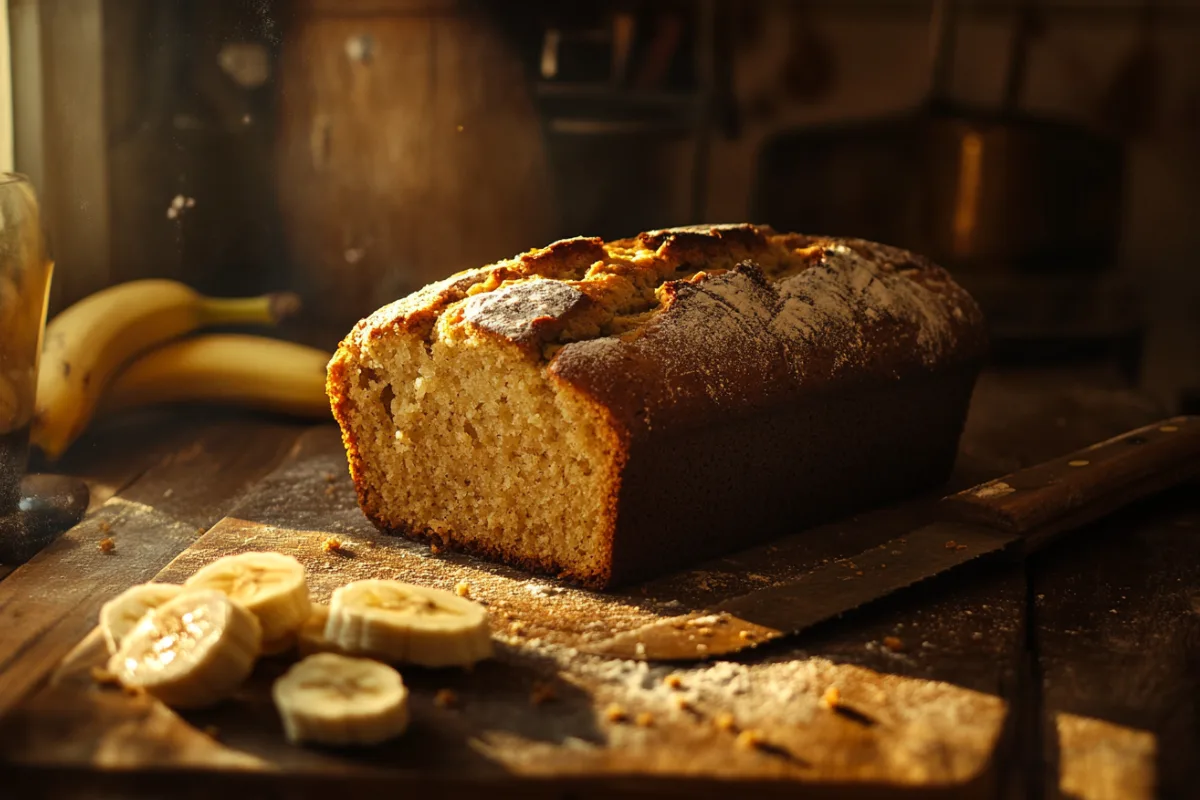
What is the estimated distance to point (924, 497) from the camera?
2.92 metres

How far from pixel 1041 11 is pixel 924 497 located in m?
3.13

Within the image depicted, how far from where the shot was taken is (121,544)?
260 centimetres

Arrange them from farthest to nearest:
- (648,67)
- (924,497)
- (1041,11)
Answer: (1041,11) → (648,67) → (924,497)

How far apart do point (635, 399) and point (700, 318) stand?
11.4 inches

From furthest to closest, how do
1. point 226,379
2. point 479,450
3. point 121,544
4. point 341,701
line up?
point 226,379 < point 121,544 < point 479,450 < point 341,701

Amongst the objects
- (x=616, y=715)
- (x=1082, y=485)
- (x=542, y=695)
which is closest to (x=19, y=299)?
(x=542, y=695)

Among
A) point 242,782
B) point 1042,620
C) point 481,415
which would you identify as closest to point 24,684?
point 242,782

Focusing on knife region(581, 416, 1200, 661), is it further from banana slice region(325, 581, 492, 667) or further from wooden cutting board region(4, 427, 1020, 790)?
banana slice region(325, 581, 492, 667)

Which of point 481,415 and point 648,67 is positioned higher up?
point 648,67

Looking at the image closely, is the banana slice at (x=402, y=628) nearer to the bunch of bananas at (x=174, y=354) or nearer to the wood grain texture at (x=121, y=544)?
the wood grain texture at (x=121, y=544)

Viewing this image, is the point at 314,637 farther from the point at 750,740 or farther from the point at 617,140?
the point at 617,140

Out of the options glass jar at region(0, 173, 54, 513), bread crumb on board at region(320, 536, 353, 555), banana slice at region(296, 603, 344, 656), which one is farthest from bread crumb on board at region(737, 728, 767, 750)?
glass jar at region(0, 173, 54, 513)

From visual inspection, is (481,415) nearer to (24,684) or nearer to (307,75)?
(24,684)

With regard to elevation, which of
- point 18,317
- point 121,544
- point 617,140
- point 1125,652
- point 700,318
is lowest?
point 121,544
